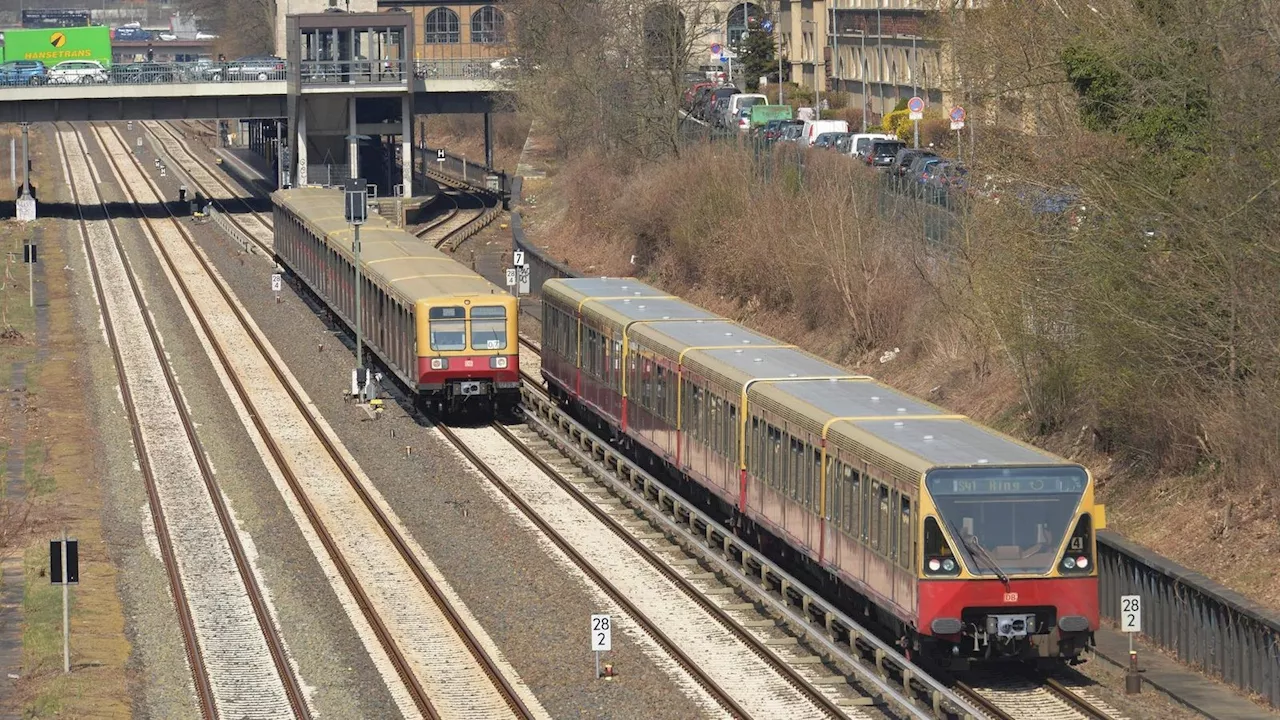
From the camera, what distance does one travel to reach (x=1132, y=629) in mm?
21969

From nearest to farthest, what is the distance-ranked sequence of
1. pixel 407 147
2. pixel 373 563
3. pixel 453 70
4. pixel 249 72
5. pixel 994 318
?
pixel 373 563 < pixel 994 318 < pixel 407 147 < pixel 249 72 < pixel 453 70

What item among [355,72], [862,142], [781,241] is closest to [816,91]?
[355,72]

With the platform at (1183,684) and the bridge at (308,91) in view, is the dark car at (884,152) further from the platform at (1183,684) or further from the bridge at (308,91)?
the platform at (1183,684)

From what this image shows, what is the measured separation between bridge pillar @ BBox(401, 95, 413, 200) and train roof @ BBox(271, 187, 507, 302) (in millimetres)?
26670

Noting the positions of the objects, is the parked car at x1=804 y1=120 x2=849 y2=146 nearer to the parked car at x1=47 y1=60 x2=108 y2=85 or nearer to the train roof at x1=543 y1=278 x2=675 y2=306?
the train roof at x1=543 y1=278 x2=675 y2=306

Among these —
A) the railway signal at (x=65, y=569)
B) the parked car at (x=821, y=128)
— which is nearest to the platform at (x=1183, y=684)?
the railway signal at (x=65, y=569)

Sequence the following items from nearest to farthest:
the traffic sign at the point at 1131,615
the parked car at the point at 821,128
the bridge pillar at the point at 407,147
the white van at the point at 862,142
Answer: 1. the traffic sign at the point at 1131,615
2. the white van at the point at 862,142
3. the parked car at the point at 821,128
4. the bridge pillar at the point at 407,147

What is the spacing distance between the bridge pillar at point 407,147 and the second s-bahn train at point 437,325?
136ft

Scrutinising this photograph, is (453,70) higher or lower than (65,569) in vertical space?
higher

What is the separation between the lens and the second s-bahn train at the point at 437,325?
38969 millimetres

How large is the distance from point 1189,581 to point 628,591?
7.50 meters

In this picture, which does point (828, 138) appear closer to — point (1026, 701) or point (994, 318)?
point (994, 318)

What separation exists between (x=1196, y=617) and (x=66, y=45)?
4242 inches

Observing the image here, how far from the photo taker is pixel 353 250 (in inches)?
1887
